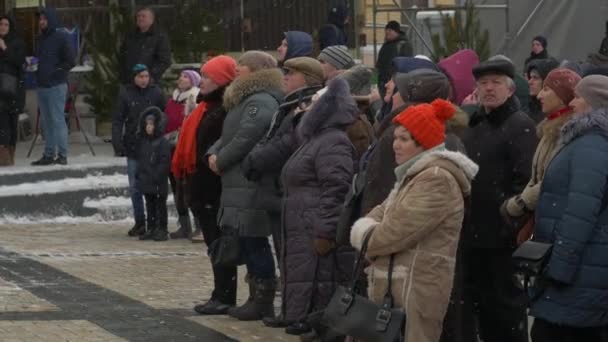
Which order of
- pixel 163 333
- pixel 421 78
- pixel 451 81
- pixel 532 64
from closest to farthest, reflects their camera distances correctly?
1. pixel 421 78
2. pixel 451 81
3. pixel 163 333
4. pixel 532 64

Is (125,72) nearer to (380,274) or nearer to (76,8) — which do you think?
(76,8)

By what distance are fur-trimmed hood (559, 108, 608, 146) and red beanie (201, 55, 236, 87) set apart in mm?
4228

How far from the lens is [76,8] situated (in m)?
22.2

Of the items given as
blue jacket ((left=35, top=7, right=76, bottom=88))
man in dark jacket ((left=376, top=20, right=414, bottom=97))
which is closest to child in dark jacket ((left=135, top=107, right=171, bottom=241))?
blue jacket ((left=35, top=7, right=76, bottom=88))

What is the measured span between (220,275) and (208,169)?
76cm

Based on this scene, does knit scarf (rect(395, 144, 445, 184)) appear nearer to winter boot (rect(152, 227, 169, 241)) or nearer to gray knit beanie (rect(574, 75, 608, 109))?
gray knit beanie (rect(574, 75, 608, 109))

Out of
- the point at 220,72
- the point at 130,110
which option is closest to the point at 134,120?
the point at 130,110

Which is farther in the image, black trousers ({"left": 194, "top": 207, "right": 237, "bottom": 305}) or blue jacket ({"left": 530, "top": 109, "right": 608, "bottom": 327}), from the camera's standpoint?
black trousers ({"left": 194, "top": 207, "right": 237, "bottom": 305})

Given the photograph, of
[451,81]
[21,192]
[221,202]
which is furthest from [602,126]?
[21,192]

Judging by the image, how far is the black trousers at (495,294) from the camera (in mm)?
8430

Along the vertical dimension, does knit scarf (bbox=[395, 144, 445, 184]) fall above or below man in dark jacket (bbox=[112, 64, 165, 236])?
above

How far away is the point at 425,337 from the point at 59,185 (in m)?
11.6

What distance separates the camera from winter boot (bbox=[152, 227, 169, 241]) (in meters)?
15.9

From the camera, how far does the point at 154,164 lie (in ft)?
51.4
